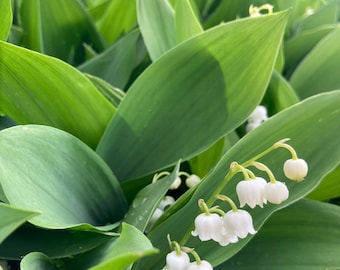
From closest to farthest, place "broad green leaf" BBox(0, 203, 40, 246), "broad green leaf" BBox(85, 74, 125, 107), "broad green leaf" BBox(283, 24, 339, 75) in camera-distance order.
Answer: "broad green leaf" BBox(0, 203, 40, 246), "broad green leaf" BBox(85, 74, 125, 107), "broad green leaf" BBox(283, 24, 339, 75)

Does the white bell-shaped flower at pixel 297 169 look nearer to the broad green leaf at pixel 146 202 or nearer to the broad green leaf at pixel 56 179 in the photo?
the broad green leaf at pixel 146 202

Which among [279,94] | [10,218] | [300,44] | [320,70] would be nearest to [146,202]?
[10,218]

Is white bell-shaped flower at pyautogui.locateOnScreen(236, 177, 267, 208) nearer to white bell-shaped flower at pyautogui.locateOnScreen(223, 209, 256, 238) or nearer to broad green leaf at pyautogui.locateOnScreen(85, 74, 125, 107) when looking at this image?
white bell-shaped flower at pyautogui.locateOnScreen(223, 209, 256, 238)

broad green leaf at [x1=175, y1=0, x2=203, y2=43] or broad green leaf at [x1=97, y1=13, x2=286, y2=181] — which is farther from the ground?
broad green leaf at [x1=175, y1=0, x2=203, y2=43]

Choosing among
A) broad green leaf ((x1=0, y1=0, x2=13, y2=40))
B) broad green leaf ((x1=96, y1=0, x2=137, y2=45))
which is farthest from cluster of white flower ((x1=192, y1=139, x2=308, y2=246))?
broad green leaf ((x1=96, y1=0, x2=137, y2=45))

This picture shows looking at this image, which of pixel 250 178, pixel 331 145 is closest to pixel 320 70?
pixel 331 145

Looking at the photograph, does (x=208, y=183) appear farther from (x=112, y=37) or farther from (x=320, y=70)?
(x=112, y=37)
